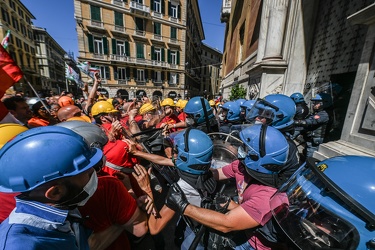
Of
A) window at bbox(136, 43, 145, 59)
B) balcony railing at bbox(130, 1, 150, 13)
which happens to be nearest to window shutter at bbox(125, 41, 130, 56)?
window at bbox(136, 43, 145, 59)

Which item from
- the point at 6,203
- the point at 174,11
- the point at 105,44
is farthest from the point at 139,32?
the point at 6,203

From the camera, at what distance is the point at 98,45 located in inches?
883

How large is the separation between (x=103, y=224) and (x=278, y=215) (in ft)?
4.58

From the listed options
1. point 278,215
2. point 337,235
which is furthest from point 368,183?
point 278,215

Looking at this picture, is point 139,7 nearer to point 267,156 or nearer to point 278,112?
point 278,112

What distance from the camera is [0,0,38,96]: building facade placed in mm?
26408

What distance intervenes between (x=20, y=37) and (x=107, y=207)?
47.6 meters

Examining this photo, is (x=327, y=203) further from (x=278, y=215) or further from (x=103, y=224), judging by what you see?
(x=103, y=224)

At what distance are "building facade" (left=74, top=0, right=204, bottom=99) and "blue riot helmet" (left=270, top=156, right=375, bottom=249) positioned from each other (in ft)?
83.8

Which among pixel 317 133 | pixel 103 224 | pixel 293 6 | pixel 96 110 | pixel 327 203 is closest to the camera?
pixel 327 203

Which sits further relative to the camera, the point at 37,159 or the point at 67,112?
the point at 67,112

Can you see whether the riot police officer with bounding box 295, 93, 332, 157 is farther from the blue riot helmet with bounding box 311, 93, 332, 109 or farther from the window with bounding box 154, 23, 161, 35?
the window with bounding box 154, 23, 161, 35

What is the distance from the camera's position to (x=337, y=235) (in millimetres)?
1019

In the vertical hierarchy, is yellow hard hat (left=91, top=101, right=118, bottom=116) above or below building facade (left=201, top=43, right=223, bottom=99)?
below
